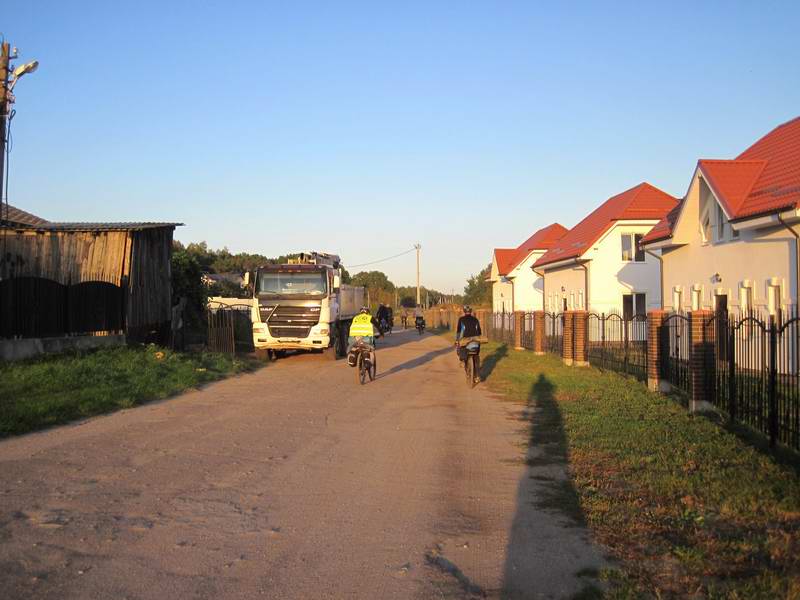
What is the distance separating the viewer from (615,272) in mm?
35781

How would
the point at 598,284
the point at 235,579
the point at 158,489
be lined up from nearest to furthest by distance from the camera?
1. the point at 235,579
2. the point at 158,489
3. the point at 598,284

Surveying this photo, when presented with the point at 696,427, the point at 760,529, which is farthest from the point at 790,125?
the point at 760,529

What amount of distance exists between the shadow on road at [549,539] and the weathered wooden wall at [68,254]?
48.6ft

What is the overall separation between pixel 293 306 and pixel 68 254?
252 inches

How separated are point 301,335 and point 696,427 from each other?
14.4 m

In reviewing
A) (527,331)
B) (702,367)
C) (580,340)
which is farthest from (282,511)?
(527,331)

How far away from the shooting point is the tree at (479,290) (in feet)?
250

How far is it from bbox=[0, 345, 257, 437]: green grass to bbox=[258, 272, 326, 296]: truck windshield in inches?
162

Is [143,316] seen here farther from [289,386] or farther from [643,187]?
[643,187]

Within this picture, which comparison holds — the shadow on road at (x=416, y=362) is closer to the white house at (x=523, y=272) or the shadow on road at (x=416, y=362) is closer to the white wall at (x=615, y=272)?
the white wall at (x=615, y=272)

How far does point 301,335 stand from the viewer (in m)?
23.4

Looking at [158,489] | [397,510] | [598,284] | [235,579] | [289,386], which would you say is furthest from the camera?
[598,284]

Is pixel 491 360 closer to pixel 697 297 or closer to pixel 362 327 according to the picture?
pixel 697 297

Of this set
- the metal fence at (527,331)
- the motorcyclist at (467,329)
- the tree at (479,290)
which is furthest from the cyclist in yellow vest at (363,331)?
the tree at (479,290)
